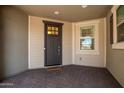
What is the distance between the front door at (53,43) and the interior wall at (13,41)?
1.24m

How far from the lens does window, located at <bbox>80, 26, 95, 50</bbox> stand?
7.51 m

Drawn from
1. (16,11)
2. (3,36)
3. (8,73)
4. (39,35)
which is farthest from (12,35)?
(39,35)

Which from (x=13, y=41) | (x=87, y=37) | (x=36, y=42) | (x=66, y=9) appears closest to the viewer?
(x=13, y=41)

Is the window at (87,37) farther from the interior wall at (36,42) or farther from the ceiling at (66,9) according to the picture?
the interior wall at (36,42)

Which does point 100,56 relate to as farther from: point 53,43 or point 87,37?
point 53,43

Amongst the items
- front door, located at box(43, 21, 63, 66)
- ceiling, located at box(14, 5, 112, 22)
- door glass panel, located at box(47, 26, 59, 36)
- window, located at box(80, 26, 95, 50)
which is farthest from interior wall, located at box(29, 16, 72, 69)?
window, located at box(80, 26, 95, 50)

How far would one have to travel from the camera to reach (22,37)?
5770 mm

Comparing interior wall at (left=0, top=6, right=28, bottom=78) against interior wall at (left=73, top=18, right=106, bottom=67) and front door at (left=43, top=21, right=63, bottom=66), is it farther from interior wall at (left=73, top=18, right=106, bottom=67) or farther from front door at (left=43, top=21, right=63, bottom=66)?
interior wall at (left=73, top=18, right=106, bottom=67)

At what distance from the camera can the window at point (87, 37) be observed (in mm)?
7513

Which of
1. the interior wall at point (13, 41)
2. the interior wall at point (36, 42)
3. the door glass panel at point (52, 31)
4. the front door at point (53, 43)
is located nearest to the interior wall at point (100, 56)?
the front door at point (53, 43)

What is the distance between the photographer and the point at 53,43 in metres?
7.30

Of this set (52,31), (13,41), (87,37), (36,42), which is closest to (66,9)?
(52,31)

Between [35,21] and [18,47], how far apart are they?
Result: 5.52 feet

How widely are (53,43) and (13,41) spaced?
8.22ft
